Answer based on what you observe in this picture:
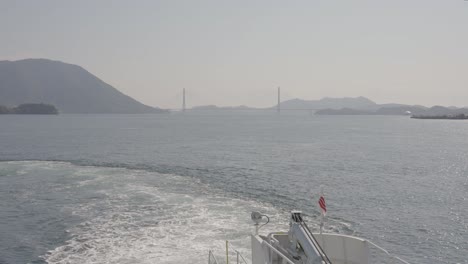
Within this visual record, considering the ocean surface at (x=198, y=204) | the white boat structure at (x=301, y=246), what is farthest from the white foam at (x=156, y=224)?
the white boat structure at (x=301, y=246)

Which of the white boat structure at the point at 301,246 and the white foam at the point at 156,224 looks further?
the white foam at the point at 156,224

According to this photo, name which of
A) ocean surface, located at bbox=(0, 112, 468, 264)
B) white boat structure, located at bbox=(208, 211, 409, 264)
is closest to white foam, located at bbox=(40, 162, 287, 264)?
ocean surface, located at bbox=(0, 112, 468, 264)

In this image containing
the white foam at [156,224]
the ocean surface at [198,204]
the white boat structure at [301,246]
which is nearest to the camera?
the white boat structure at [301,246]

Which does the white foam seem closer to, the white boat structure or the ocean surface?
the ocean surface

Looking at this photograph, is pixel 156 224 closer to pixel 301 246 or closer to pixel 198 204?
pixel 198 204

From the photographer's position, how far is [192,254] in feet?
59.4

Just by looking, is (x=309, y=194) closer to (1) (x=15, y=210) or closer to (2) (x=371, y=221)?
(2) (x=371, y=221)

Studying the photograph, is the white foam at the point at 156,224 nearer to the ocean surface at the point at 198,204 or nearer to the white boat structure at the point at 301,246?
the ocean surface at the point at 198,204

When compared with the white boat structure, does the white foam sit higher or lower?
lower

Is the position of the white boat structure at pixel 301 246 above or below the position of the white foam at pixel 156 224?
above

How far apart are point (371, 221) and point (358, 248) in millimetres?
13368

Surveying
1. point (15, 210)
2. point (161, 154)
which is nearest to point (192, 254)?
point (15, 210)

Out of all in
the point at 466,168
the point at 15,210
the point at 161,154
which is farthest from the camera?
the point at 161,154

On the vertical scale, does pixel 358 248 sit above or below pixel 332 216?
above
